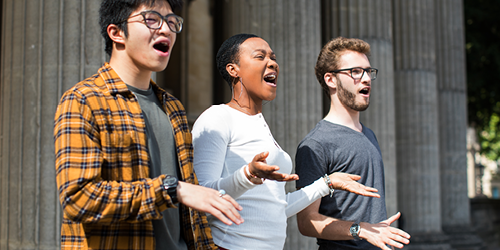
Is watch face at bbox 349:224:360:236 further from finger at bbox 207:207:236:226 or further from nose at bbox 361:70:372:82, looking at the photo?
finger at bbox 207:207:236:226

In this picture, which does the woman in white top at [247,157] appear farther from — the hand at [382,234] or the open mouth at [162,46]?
the open mouth at [162,46]

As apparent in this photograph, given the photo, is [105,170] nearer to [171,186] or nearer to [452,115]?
[171,186]

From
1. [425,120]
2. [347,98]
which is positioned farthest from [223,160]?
[425,120]

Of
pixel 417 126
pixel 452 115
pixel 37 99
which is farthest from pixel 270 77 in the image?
pixel 452 115

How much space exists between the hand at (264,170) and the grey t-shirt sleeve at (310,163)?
3.02 ft

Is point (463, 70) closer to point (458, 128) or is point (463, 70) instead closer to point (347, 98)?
point (458, 128)

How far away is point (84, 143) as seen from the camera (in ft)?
5.12

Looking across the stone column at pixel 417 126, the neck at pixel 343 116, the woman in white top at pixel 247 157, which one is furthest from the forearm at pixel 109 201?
the stone column at pixel 417 126

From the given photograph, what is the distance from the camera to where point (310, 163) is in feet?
8.84

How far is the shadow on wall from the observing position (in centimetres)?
1317

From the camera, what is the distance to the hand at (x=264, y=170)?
5.63ft

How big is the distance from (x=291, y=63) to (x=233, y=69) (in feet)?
10.5

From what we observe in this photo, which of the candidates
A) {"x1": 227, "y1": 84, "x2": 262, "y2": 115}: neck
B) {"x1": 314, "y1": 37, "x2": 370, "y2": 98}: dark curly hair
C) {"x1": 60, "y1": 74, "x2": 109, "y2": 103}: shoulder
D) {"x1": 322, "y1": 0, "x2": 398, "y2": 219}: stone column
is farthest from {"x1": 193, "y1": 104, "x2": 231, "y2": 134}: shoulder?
{"x1": 322, "y1": 0, "x2": 398, "y2": 219}: stone column

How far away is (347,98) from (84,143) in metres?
1.88
